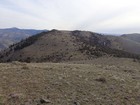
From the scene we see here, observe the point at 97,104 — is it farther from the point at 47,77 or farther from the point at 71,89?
the point at 47,77

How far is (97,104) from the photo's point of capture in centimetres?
1240

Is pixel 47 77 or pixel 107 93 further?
pixel 47 77

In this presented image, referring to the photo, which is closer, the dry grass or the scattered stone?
the scattered stone

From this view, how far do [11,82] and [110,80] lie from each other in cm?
581

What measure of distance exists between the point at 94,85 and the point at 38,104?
412 cm

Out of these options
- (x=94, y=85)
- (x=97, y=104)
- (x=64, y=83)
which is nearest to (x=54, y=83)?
(x=64, y=83)

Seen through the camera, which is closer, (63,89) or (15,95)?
(15,95)

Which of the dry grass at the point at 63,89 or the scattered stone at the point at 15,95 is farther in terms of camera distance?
the dry grass at the point at 63,89

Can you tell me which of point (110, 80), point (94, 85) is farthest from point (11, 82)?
point (110, 80)

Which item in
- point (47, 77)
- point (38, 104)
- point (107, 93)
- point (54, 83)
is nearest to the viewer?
point (38, 104)

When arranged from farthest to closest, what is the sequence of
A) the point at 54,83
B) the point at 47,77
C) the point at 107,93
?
the point at 47,77 → the point at 54,83 → the point at 107,93

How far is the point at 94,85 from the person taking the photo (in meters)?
15.0

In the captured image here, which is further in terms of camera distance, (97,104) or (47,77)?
(47,77)

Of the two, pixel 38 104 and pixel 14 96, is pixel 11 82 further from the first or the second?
pixel 38 104
